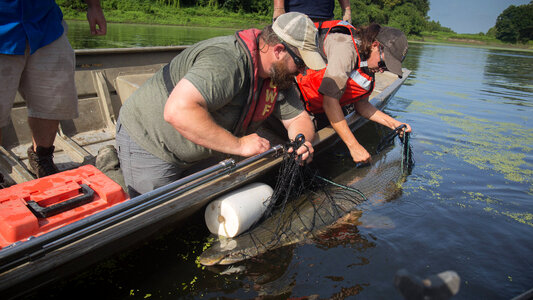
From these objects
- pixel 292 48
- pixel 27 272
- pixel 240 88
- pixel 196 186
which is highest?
pixel 292 48

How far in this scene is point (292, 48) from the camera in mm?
2520

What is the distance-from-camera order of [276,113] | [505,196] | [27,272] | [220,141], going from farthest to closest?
[505,196] → [276,113] → [220,141] → [27,272]

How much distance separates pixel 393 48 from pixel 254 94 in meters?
1.94

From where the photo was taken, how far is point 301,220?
3.08m

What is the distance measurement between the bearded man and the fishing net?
1.22 ft

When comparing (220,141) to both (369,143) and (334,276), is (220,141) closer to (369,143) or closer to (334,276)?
(334,276)

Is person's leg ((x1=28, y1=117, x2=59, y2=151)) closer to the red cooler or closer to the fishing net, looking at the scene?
the red cooler

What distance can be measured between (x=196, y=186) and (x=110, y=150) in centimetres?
121

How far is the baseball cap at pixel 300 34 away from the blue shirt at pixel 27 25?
5.54ft

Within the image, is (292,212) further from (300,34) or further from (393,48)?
(393,48)

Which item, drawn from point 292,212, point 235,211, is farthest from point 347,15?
point 235,211

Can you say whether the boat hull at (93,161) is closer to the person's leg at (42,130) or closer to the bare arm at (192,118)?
the bare arm at (192,118)

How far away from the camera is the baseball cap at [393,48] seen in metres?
3.75

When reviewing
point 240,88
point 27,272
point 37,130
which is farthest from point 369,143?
point 27,272
